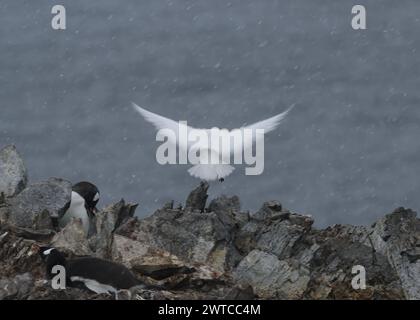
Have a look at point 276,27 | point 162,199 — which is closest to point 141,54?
point 276,27

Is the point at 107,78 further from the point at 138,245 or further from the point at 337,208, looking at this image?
the point at 138,245

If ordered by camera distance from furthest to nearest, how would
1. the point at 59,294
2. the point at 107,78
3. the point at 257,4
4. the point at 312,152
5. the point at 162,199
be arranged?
1. the point at 257,4
2. the point at 107,78
3. the point at 312,152
4. the point at 162,199
5. the point at 59,294

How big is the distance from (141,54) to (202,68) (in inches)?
164

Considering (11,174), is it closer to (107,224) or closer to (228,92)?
(107,224)

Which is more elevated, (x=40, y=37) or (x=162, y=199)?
(x=40, y=37)

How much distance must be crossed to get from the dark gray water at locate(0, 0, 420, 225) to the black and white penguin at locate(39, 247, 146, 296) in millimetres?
40367

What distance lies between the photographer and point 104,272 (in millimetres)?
21922

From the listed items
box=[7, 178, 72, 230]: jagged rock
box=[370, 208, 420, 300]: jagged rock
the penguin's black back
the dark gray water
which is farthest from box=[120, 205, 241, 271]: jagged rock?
the dark gray water

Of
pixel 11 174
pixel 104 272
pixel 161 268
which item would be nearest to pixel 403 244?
pixel 161 268

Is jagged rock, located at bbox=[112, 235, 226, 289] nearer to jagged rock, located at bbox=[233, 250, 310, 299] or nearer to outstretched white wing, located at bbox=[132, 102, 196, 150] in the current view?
jagged rock, located at bbox=[233, 250, 310, 299]

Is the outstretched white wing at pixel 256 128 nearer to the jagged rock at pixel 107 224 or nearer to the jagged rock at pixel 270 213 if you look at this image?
the jagged rock at pixel 270 213

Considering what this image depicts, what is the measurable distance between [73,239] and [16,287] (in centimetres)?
292

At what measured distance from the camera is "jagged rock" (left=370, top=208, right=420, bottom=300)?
23.5m

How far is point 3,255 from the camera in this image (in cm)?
2370
